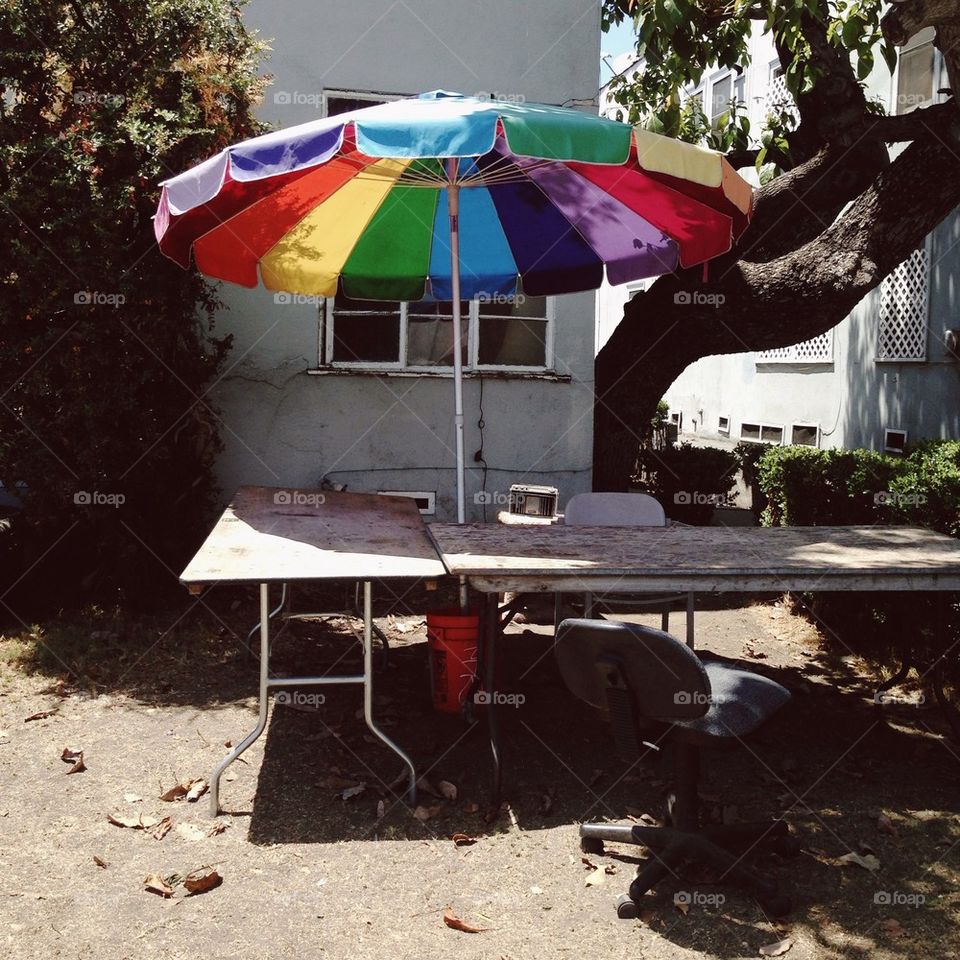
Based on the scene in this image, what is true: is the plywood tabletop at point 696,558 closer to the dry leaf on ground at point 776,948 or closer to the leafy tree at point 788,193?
the dry leaf on ground at point 776,948

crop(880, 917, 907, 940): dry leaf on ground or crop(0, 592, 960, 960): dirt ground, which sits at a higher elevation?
crop(0, 592, 960, 960): dirt ground

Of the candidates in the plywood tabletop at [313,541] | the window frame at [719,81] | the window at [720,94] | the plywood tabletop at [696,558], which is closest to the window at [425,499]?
the plywood tabletop at [313,541]

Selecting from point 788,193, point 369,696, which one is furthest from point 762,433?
point 369,696

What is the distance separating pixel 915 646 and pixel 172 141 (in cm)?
582

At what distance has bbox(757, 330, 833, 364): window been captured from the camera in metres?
13.9

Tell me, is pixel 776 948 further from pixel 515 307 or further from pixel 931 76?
pixel 931 76

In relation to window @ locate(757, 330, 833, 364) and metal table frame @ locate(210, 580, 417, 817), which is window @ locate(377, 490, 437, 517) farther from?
window @ locate(757, 330, 833, 364)

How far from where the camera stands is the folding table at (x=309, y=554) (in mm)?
4066

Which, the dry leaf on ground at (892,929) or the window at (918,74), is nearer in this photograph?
the dry leaf on ground at (892,929)

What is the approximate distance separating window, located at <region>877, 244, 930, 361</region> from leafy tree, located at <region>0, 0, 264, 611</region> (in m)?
8.10

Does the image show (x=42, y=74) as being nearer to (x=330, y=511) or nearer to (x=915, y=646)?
(x=330, y=511)

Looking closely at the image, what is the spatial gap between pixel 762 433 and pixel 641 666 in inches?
509

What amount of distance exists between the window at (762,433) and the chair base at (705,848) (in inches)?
444

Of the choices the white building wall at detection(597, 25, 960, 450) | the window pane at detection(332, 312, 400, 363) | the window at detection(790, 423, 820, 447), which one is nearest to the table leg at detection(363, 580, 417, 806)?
the window pane at detection(332, 312, 400, 363)
